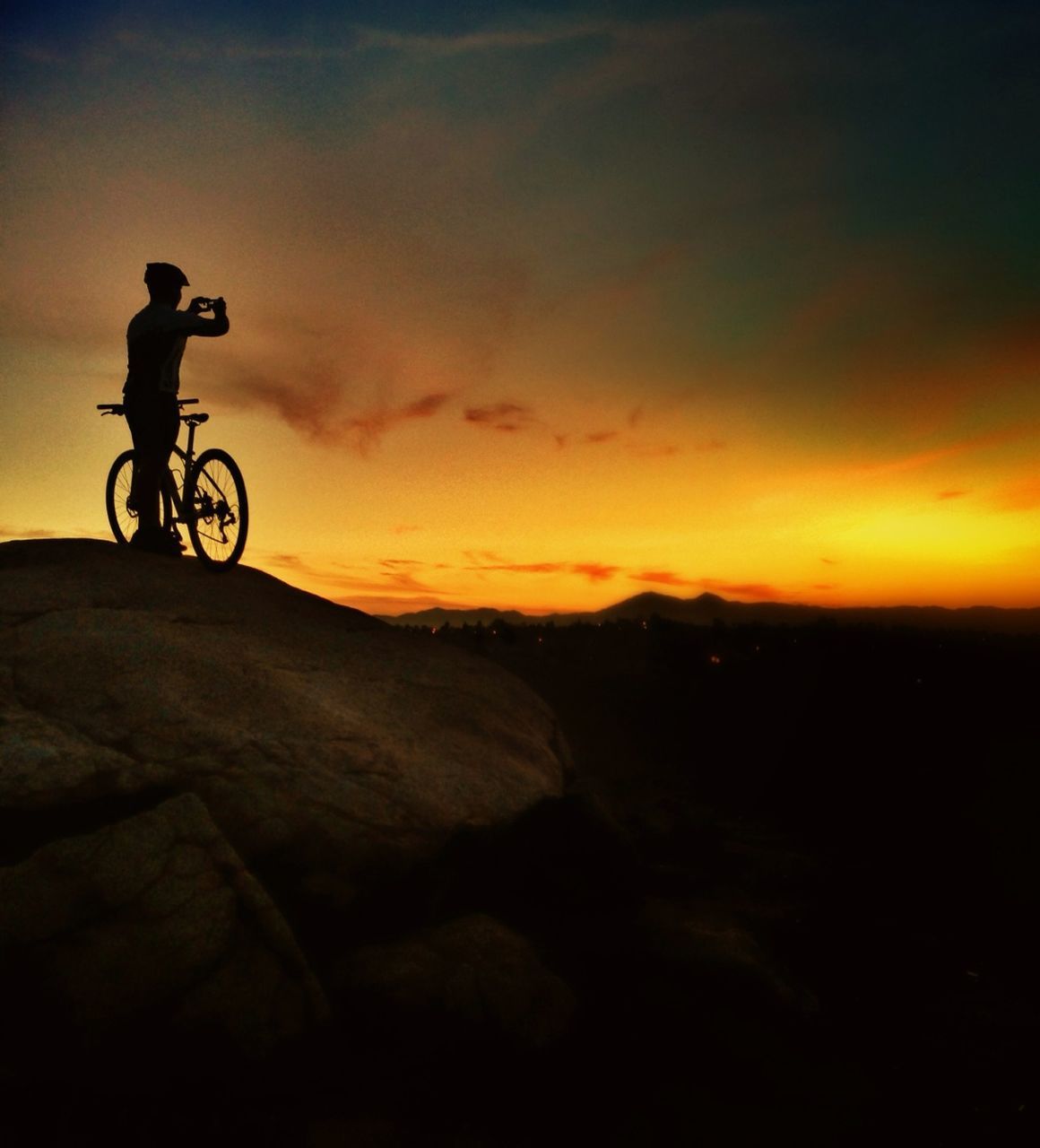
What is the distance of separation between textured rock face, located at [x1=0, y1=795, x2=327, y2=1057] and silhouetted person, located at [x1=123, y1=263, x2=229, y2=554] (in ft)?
15.0

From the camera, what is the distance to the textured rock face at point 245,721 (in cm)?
423

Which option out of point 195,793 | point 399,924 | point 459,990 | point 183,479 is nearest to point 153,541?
point 183,479

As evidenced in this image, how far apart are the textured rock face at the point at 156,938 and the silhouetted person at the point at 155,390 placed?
457 centimetres

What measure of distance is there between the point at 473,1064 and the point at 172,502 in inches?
248

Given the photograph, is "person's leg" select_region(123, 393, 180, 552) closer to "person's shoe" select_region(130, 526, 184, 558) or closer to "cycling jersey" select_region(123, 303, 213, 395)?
"person's shoe" select_region(130, 526, 184, 558)

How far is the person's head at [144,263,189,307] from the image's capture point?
25.3ft

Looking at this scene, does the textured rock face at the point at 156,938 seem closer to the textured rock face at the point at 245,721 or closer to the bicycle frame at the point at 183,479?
the textured rock face at the point at 245,721

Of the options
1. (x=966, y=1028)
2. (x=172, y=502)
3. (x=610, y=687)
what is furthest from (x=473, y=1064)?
(x=610, y=687)

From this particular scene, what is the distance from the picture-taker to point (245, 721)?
4.84m

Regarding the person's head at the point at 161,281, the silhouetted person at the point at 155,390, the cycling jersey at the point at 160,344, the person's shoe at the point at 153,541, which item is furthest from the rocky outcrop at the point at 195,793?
the person's head at the point at 161,281

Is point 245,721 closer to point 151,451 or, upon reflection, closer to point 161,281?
point 151,451

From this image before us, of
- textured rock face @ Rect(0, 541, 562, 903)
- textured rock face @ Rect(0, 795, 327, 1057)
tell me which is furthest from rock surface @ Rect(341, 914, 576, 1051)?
textured rock face @ Rect(0, 541, 562, 903)

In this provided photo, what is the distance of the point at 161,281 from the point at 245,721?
5.40m

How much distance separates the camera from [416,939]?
417 centimetres
